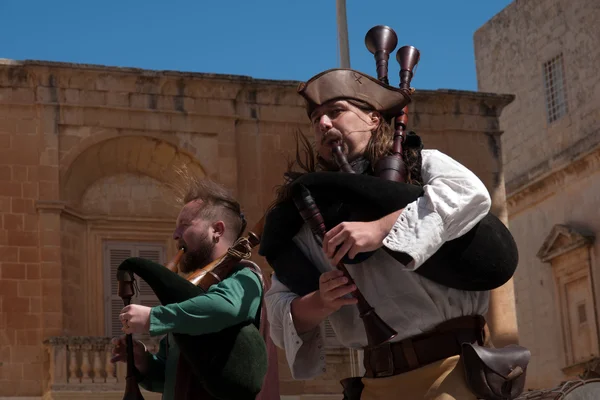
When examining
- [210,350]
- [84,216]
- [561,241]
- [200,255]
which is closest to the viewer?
[210,350]

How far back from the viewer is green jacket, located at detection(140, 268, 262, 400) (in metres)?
4.63

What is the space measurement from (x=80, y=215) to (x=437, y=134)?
19.9ft

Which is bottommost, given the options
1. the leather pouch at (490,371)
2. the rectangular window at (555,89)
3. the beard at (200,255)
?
the leather pouch at (490,371)

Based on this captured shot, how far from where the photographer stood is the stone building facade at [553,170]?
23.4 meters

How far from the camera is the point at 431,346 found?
3.77 metres

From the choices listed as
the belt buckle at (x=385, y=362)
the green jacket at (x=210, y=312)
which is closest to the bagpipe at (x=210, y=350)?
the green jacket at (x=210, y=312)

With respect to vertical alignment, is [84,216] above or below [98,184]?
below

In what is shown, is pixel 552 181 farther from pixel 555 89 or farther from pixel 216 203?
pixel 216 203

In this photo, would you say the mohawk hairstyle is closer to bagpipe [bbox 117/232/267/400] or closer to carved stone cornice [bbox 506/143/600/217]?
bagpipe [bbox 117/232/267/400]

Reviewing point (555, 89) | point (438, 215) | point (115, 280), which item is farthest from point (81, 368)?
point (438, 215)

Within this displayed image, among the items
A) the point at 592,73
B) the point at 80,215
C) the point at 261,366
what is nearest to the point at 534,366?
the point at 592,73

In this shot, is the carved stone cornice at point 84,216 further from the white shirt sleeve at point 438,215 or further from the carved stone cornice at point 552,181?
the white shirt sleeve at point 438,215

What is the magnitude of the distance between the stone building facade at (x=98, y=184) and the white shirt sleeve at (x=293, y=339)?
13365 mm

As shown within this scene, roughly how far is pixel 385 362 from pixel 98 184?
1538 cm
